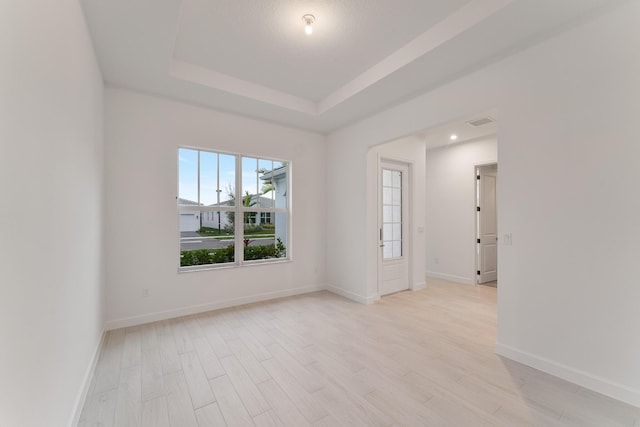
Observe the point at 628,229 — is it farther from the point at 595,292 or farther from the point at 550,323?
the point at 550,323

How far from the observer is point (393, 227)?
4980 mm

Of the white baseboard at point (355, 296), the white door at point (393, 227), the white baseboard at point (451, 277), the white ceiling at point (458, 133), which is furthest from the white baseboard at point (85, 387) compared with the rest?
the white baseboard at point (451, 277)

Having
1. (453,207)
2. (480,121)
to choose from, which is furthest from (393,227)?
(480,121)

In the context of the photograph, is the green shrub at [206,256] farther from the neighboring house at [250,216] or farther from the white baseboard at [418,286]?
the white baseboard at [418,286]

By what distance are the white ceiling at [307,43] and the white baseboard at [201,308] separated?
2.93 m

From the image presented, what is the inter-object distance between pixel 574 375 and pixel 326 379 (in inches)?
81.7

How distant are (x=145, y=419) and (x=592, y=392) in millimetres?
3379

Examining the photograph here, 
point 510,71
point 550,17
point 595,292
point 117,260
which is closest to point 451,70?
point 510,71

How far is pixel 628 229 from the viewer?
6.67 feet

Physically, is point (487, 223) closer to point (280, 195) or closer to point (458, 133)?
point (458, 133)

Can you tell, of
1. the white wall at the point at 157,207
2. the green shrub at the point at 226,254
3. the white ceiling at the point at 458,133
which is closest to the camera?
the white wall at the point at 157,207

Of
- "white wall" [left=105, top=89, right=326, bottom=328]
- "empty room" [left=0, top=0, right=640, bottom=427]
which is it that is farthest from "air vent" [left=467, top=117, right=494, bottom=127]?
"white wall" [left=105, top=89, right=326, bottom=328]

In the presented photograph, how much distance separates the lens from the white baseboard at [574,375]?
2.00 m

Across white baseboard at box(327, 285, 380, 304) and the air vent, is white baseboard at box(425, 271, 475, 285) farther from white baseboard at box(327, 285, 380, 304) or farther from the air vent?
the air vent
